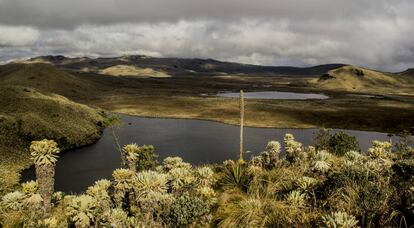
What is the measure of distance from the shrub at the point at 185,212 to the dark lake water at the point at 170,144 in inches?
1498

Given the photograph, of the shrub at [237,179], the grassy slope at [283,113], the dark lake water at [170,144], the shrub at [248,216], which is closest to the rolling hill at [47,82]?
the grassy slope at [283,113]

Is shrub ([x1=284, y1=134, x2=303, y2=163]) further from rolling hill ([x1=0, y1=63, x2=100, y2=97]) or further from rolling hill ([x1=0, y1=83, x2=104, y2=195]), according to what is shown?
rolling hill ([x1=0, y1=63, x2=100, y2=97])

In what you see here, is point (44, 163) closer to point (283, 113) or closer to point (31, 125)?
point (31, 125)

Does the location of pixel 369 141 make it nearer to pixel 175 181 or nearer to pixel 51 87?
pixel 175 181

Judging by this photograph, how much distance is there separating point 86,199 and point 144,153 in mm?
30761

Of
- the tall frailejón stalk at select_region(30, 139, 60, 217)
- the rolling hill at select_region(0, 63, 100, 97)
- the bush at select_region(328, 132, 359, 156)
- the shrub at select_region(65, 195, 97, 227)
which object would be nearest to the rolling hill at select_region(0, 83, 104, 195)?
the tall frailejón stalk at select_region(30, 139, 60, 217)

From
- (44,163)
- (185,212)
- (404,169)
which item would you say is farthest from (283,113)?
(185,212)

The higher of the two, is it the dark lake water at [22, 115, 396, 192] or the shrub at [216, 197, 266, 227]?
the shrub at [216, 197, 266, 227]

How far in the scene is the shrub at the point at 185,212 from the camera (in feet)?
51.6

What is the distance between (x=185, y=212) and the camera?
51.4 ft

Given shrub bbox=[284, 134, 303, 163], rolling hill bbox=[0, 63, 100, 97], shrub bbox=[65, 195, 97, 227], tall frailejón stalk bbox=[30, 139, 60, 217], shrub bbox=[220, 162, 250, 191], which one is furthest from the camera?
rolling hill bbox=[0, 63, 100, 97]

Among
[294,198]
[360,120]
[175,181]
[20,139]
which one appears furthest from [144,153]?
[360,120]

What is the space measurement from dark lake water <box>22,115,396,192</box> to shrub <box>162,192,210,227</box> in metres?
38.0

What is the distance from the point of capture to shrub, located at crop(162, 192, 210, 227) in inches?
619
